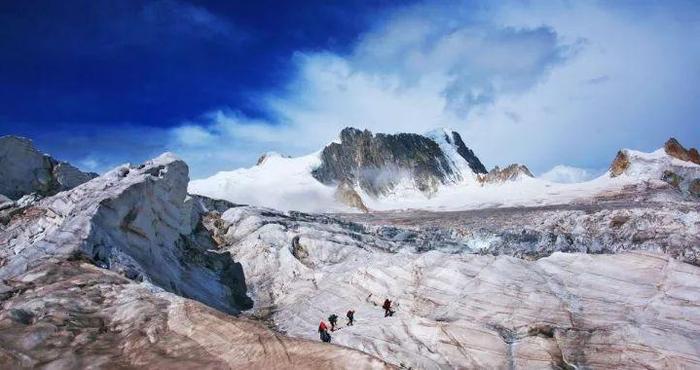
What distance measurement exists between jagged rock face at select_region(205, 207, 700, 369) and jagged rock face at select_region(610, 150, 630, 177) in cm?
13629

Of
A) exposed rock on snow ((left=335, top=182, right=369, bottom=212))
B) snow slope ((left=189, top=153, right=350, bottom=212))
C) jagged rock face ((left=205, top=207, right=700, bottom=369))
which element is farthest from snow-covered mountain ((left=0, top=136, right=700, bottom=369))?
exposed rock on snow ((left=335, top=182, right=369, bottom=212))

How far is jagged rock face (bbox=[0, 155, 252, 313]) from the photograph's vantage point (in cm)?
3547

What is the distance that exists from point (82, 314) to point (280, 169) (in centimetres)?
16857

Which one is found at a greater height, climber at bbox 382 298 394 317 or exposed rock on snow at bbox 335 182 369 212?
exposed rock on snow at bbox 335 182 369 212

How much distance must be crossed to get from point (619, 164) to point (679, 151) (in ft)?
48.2

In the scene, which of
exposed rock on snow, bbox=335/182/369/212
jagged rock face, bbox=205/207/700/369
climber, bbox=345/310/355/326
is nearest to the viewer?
jagged rock face, bbox=205/207/700/369

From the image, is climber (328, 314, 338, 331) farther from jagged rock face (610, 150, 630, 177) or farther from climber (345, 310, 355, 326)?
jagged rock face (610, 150, 630, 177)

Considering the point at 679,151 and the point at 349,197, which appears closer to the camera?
the point at 679,151

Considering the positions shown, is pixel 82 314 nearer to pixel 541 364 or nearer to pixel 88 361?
pixel 88 361

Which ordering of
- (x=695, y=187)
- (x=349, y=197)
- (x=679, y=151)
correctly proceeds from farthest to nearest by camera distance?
(x=349, y=197) < (x=679, y=151) < (x=695, y=187)

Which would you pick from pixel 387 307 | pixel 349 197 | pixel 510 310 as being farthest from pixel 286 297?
pixel 349 197

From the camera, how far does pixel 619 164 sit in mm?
166000

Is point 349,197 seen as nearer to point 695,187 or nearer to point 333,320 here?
point 695,187

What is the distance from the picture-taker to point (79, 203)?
136 feet
